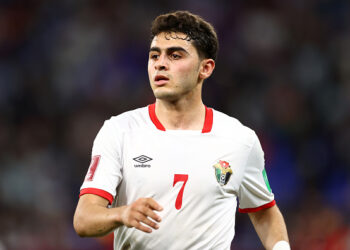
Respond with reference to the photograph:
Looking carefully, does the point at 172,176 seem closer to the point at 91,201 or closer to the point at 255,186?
the point at 91,201

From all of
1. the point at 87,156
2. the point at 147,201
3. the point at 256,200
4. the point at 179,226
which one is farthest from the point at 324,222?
the point at 147,201

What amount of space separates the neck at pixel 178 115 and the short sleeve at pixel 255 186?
411mm

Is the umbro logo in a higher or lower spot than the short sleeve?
higher

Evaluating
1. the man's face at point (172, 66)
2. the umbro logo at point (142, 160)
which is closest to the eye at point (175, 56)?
the man's face at point (172, 66)

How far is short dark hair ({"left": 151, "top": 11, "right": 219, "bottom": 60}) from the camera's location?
13.4 ft

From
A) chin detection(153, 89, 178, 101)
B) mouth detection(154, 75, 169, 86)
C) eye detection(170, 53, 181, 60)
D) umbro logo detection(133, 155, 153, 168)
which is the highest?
eye detection(170, 53, 181, 60)

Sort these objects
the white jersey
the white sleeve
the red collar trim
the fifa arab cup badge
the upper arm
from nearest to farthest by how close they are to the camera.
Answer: the upper arm < the white sleeve < the white jersey < the fifa arab cup badge < the red collar trim

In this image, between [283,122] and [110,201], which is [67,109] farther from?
[110,201]

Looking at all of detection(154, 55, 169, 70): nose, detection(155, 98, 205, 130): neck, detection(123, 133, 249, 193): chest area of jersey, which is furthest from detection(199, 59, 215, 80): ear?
detection(123, 133, 249, 193): chest area of jersey

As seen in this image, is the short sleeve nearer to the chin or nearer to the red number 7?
the red number 7

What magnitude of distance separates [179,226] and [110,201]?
17.1 inches

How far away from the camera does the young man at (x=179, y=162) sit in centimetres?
375

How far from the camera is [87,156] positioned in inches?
326

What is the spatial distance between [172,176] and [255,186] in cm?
72
